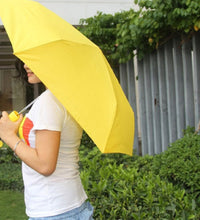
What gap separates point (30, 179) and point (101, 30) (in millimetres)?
4493

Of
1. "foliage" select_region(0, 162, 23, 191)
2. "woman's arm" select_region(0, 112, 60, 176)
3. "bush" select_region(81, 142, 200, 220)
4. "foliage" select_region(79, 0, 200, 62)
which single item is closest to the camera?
"woman's arm" select_region(0, 112, 60, 176)

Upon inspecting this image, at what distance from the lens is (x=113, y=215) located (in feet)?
10.2

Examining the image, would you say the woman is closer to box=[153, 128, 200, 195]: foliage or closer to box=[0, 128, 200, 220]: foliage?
box=[0, 128, 200, 220]: foliage

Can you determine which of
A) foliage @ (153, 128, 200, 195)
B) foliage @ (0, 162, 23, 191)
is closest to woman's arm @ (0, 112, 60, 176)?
foliage @ (153, 128, 200, 195)

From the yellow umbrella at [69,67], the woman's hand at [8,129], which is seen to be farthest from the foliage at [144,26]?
the woman's hand at [8,129]

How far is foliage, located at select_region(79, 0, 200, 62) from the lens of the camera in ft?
13.8

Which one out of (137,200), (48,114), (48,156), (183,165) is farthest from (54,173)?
(183,165)

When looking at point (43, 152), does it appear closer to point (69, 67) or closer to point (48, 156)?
point (48, 156)

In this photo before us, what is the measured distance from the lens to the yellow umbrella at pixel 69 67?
1.63m

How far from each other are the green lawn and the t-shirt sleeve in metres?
3.02

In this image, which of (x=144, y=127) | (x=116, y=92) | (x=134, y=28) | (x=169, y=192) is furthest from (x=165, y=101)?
(x=116, y=92)

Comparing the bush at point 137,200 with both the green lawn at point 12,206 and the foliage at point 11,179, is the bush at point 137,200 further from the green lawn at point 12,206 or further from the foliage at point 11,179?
the foliage at point 11,179

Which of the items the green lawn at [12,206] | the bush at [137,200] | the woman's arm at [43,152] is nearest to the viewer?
the woman's arm at [43,152]

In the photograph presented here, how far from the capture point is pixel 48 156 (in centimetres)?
158
